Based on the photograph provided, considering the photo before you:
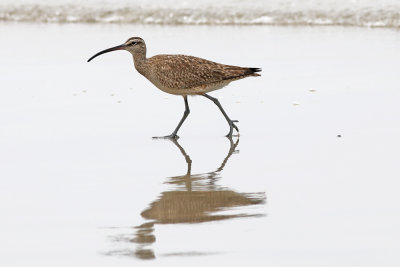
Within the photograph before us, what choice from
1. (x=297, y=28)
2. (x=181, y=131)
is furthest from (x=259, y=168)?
(x=297, y=28)

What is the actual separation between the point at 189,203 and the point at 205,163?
1501 millimetres

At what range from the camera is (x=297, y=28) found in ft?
57.7

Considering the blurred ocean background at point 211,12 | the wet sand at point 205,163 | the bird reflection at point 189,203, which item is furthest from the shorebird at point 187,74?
the blurred ocean background at point 211,12

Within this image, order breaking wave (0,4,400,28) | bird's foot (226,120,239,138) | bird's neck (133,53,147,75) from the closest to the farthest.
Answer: bird's foot (226,120,239,138), bird's neck (133,53,147,75), breaking wave (0,4,400,28)

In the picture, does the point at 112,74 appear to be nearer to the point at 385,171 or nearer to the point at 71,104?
the point at 71,104

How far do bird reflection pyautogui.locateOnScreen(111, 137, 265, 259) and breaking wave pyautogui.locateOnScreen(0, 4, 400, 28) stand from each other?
10464mm

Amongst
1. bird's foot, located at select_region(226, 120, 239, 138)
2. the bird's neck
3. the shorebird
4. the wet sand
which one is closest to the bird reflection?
the wet sand

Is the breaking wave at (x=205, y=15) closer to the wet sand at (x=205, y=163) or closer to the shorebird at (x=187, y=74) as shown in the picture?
the wet sand at (x=205, y=163)

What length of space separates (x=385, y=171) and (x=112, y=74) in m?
5.97

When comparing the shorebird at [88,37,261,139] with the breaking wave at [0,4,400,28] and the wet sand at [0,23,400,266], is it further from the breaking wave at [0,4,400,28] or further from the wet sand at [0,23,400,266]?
the breaking wave at [0,4,400,28]

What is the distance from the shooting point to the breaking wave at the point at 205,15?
17.8 m

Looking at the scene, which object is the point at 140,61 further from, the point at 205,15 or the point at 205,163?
the point at 205,15

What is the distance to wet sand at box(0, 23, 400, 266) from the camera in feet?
19.4

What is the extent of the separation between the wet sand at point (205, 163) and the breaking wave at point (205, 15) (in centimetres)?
282
